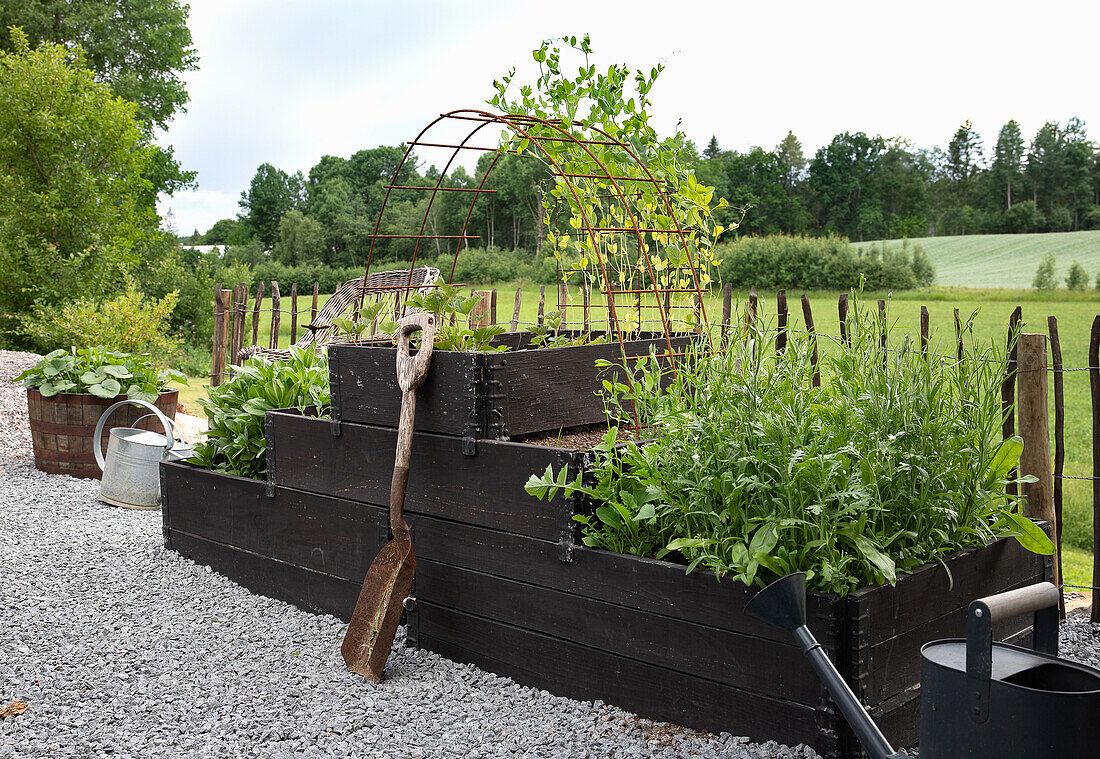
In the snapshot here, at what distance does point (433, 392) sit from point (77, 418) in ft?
13.2

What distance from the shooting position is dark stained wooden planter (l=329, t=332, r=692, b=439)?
280 cm

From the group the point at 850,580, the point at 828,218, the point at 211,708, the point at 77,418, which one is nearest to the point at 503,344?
the point at 211,708

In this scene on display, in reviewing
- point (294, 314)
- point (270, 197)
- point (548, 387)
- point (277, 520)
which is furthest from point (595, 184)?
point (270, 197)

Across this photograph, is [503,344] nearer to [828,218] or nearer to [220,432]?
[220,432]

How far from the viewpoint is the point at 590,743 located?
90.0 inches

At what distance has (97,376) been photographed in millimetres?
5730

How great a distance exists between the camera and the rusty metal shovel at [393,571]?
2.77 m

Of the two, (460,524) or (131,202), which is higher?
(131,202)

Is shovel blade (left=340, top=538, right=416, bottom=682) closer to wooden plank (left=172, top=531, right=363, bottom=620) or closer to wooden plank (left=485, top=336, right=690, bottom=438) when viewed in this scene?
wooden plank (left=172, top=531, right=363, bottom=620)

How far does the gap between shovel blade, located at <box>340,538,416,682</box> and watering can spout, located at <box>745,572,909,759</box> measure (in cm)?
149

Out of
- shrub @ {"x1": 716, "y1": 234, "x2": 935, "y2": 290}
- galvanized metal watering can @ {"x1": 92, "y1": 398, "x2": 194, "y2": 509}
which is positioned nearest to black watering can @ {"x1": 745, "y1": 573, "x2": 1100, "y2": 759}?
galvanized metal watering can @ {"x1": 92, "y1": 398, "x2": 194, "y2": 509}

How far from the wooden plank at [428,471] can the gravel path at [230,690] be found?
0.51 m

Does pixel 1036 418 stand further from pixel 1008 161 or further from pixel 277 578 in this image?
pixel 1008 161

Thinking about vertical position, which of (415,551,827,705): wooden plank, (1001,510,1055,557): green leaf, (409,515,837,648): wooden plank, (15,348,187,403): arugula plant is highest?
(15,348,187,403): arugula plant
